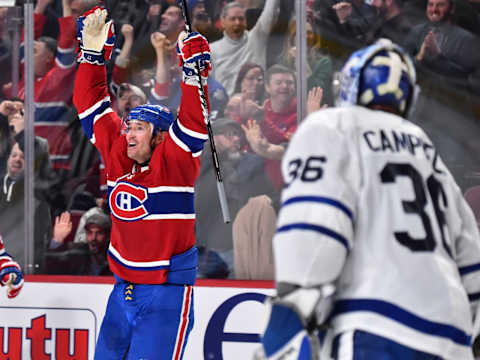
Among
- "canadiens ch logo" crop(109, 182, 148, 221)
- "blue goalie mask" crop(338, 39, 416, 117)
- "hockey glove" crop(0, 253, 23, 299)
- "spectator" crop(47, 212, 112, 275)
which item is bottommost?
"spectator" crop(47, 212, 112, 275)

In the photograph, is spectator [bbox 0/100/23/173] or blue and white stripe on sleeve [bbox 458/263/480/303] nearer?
blue and white stripe on sleeve [bbox 458/263/480/303]

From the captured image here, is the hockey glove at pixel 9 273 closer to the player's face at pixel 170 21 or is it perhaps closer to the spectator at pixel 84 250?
the spectator at pixel 84 250

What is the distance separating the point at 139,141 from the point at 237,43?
3.72 feet

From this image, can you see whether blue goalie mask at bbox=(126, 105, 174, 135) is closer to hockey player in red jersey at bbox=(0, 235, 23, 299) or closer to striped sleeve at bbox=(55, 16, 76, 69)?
hockey player in red jersey at bbox=(0, 235, 23, 299)

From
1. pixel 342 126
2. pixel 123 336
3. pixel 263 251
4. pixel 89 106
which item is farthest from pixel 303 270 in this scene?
pixel 263 251

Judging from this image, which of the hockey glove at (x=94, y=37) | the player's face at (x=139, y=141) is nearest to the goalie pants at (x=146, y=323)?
the player's face at (x=139, y=141)

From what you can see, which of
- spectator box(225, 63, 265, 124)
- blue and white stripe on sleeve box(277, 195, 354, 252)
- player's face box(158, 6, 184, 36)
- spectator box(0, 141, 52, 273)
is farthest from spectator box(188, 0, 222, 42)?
blue and white stripe on sleeve box(277, 195, 354, 252)

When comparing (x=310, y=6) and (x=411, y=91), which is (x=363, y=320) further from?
(x=310, y=6)

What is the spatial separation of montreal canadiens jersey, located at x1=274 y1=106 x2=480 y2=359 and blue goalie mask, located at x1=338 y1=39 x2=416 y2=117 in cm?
7

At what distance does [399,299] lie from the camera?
1588 millimetres

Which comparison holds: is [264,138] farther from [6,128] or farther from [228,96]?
[6,128]

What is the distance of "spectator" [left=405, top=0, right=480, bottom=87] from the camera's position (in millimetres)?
3586

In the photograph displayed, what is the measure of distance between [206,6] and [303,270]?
2.61 meters

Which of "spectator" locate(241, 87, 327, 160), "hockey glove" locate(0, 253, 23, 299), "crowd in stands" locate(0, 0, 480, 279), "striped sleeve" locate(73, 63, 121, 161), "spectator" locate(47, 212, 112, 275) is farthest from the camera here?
"spectator" locate(47, 212, 112, 275)
